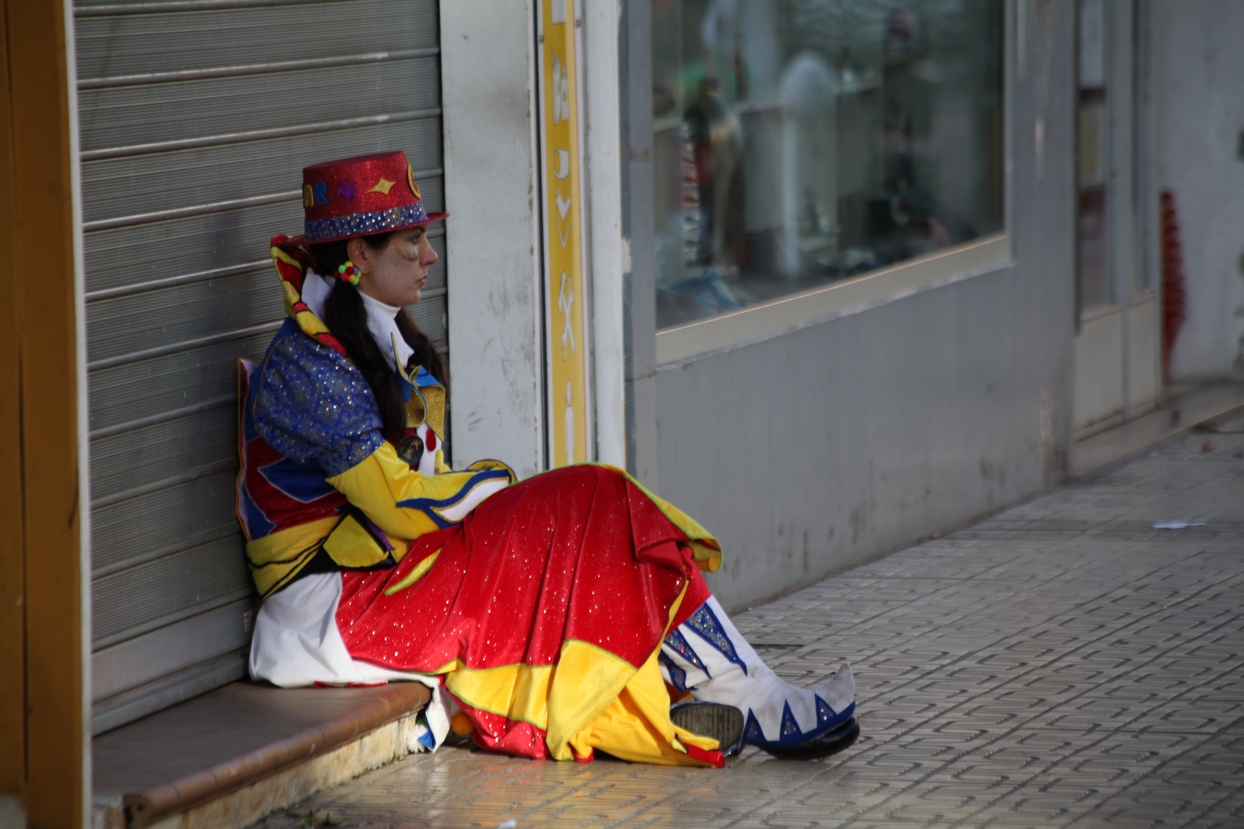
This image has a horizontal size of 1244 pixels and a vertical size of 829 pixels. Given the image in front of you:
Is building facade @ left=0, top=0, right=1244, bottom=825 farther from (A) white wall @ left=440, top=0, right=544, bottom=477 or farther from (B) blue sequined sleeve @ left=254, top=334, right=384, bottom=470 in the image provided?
(B) blue sequined sleeve @ left=254, top=334, right=384, bottom=470

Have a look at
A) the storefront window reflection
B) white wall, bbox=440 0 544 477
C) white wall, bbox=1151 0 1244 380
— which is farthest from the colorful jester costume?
white wall, bbox=1151 0 1244 380

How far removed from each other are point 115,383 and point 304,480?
0.52 metres

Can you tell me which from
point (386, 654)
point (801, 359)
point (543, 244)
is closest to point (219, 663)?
point (386, 654)

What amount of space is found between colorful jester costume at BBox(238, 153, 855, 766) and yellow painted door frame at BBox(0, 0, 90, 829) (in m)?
0.95

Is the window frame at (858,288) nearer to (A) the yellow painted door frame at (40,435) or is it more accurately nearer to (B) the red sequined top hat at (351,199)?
(B) the red sequined top hat at (351,199)

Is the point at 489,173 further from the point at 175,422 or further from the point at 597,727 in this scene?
the point at 597,727

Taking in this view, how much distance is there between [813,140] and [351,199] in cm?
316

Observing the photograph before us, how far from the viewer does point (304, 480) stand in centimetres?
446

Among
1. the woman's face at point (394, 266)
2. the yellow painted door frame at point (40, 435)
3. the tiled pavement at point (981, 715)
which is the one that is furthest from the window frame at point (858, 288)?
the yellow painted door frame at point (40, 435)

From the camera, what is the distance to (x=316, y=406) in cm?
425

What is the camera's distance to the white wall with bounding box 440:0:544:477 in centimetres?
539

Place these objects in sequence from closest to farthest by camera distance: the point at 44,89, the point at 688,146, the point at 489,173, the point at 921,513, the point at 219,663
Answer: the point at 44,89 < the point at 219,663 < the point at 489,173 < the point at 688,146 < the point at 921,513

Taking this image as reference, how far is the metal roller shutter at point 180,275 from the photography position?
4258 millimetres

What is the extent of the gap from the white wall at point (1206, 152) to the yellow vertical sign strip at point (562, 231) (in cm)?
707
